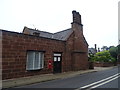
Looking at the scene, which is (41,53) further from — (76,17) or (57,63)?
(76,17)

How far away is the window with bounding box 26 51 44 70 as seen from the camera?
39.8 ft

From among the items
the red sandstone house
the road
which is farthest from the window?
the road

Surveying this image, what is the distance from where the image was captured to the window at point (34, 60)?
1213 centimetres

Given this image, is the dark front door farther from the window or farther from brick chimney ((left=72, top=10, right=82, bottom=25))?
brick chimney ((left=72, top=10, right=82, bottom=25))

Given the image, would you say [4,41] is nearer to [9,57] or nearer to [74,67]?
[9,57]

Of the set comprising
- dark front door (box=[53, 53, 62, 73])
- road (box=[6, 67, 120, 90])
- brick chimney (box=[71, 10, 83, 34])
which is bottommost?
road (box=[6, 67, 120, 90])

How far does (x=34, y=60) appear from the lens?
12.6 meters

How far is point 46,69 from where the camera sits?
1347cm

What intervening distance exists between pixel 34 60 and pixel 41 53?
116 cm

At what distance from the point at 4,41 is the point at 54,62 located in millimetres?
6325

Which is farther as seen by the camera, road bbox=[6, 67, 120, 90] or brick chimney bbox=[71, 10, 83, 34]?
brick chimney bbox=[71, 10, 83, 34]

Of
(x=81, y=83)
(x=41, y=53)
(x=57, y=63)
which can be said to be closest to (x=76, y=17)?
(x=57, y=63)

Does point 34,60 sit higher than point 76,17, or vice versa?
point 76,17

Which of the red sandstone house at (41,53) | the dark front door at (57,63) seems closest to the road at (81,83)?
the red sandstone house at (41,53)
